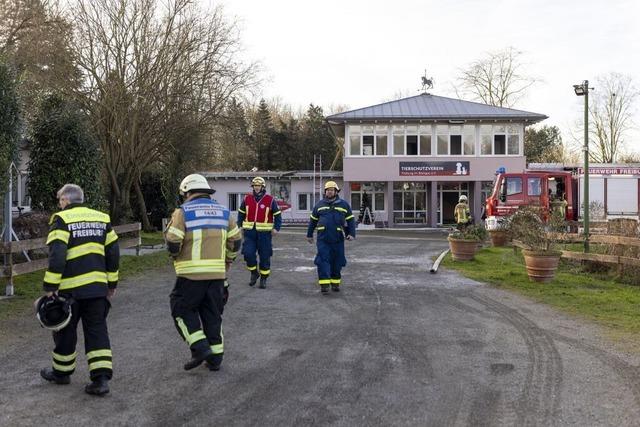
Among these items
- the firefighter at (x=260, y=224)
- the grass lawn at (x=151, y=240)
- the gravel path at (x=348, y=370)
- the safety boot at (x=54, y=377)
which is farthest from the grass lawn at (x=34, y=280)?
the grass lawn at (x=151, y=240)

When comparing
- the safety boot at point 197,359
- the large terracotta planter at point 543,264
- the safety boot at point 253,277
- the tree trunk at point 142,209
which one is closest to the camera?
the safety boot at point 197,359

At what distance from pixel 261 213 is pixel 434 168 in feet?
87.3

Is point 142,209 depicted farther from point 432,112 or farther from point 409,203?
point 432,112

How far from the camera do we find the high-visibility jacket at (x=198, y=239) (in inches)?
215

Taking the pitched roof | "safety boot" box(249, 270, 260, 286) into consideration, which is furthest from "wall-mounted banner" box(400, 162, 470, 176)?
"safety boot" box(249, 270, 260, 286)

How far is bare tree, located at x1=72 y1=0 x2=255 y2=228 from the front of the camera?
20312mm

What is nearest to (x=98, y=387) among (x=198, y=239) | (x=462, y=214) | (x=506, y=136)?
(x=198, y=239)

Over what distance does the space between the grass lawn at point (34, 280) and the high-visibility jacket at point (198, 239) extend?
13.0ft

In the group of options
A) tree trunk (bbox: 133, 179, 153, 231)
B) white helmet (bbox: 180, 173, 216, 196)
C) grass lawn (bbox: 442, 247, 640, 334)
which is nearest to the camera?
white helmet (bbox: 180, 173, 216, 196)

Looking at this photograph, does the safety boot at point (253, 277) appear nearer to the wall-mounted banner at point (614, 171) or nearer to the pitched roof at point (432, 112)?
the wall-mounted banner at point (614, 171)

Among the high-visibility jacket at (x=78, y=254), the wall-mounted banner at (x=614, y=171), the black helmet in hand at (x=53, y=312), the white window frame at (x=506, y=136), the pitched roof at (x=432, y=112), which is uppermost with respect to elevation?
the pitched roof at (x=432, y=112)

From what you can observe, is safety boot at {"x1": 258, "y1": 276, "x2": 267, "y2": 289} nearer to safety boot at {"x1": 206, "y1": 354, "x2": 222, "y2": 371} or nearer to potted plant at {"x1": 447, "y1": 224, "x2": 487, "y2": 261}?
safety boot at {"x1": 206, "y1": 354, "x2": 222, "y2": 371}

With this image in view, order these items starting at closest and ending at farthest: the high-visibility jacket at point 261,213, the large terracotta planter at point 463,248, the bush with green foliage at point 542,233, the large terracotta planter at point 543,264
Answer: the high-visibility jacket at point 261,213 → the large terracotta planter at point 543,264 → the bush with green foliage at point 542,233 → the large terracotta planter at point 463,248

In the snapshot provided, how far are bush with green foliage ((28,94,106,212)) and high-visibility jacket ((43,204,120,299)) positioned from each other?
10.2 m
